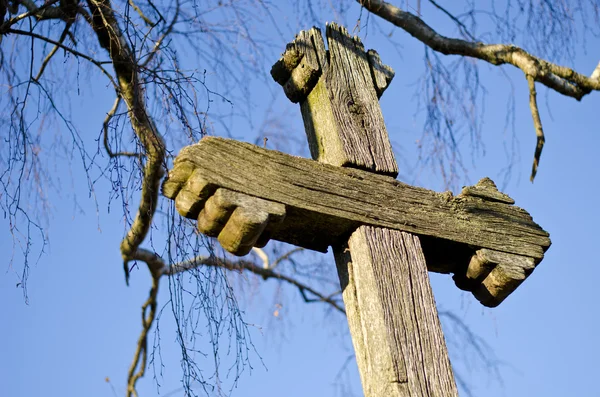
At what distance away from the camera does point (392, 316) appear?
2322mm

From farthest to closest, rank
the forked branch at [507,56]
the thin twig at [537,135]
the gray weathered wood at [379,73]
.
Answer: the forked branch at [507,56] → the thin twig at [537,135] → the gray weathered wood at [379,73]

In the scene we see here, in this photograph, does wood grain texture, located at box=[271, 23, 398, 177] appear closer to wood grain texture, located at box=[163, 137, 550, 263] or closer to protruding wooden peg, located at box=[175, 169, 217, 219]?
wood grain texture, located at box=[163, 137, 550, 263]

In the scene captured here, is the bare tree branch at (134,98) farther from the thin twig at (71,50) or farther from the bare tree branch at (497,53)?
the bare tree branch at (497,53)

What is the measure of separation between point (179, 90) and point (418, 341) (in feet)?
3.75

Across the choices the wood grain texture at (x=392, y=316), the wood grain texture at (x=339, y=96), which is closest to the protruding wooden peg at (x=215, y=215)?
the wood grain texture at (x=392, y=316)

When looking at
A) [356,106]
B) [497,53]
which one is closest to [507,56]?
[497,53]

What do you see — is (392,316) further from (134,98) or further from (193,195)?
(134,98)

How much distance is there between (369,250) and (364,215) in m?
0.12

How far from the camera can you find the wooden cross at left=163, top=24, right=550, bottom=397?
7.38ft

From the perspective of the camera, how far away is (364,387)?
2.26 metres

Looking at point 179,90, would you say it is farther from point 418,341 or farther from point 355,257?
point 418,341

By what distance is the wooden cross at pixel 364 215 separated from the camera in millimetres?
2250

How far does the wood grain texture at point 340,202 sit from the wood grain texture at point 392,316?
7cm

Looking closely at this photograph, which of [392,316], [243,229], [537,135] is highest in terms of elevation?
[537,135]
